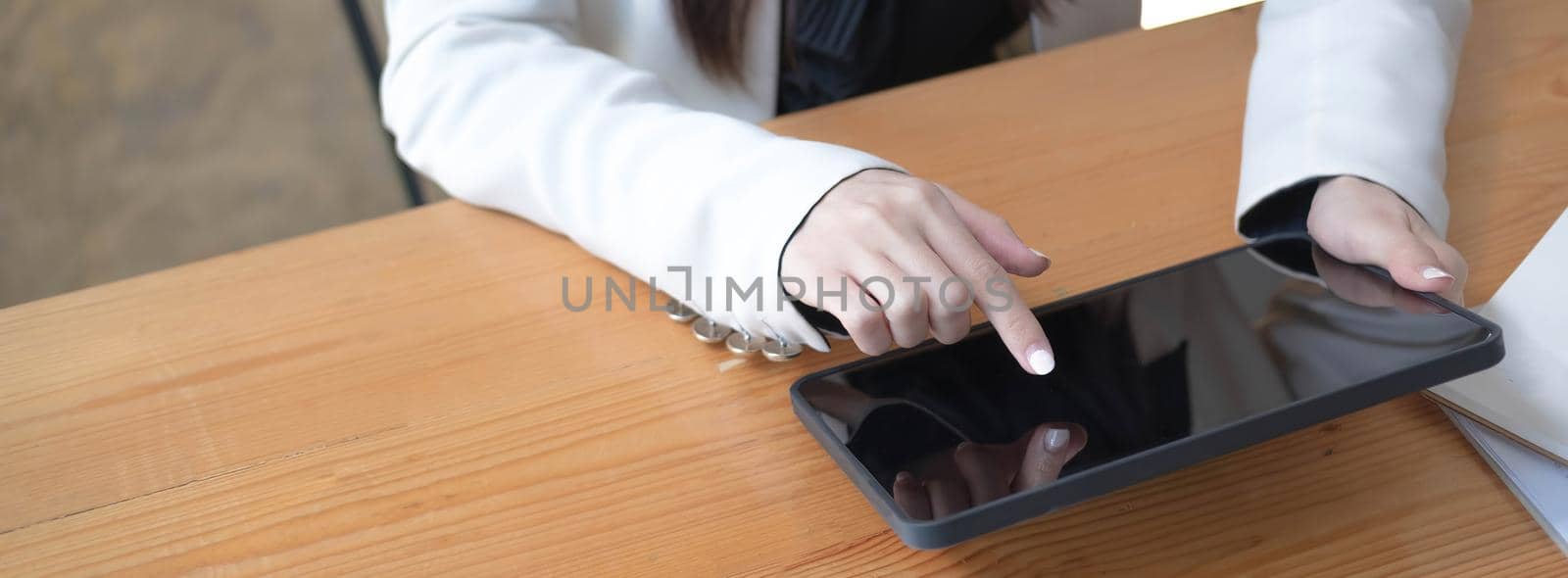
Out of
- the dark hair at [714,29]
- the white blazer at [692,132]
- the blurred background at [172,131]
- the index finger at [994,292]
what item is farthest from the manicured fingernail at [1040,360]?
the blurred background at [172,131]

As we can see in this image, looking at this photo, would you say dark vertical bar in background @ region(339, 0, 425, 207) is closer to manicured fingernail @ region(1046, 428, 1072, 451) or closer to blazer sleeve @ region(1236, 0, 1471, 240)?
blazer sleeve @ region(1236, 0, 1471, 240)

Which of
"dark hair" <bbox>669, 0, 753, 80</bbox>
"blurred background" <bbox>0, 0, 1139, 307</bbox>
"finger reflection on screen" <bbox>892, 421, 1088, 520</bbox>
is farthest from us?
"blurred background" <bbox>0, 0, 1139, 307</bbox>

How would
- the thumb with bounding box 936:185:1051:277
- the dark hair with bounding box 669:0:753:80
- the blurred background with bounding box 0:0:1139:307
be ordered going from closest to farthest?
the thumb with bounding box 936:185:1051:277
the dark hair with bounding box 669:0:753:80
the blurred background with bounding box 0:0:1139:307

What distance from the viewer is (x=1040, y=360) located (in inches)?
17.4

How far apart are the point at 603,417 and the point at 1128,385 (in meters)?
0.23

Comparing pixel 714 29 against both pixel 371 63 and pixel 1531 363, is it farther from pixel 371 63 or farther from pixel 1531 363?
pixel 371 63

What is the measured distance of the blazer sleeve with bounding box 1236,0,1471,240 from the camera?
0.56m

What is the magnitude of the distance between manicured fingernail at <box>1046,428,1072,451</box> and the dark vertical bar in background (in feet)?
4.76

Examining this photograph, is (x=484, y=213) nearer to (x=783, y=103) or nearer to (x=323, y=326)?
(x=323, y=326)

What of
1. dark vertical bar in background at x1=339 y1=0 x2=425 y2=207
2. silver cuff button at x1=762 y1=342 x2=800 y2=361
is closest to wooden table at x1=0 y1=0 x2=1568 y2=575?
silver cuff button at x1=762 y1=342 x2=800 y2=361

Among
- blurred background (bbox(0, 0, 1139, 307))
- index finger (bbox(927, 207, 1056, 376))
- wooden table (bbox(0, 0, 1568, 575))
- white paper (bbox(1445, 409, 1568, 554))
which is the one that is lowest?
blurred background (bbox(0, 0, 1139, 307))

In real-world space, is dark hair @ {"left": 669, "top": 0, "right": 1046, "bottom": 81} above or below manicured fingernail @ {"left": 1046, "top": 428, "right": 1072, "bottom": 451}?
below

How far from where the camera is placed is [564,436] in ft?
1.60

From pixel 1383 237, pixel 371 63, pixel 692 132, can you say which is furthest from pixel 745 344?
pixel 371 63
